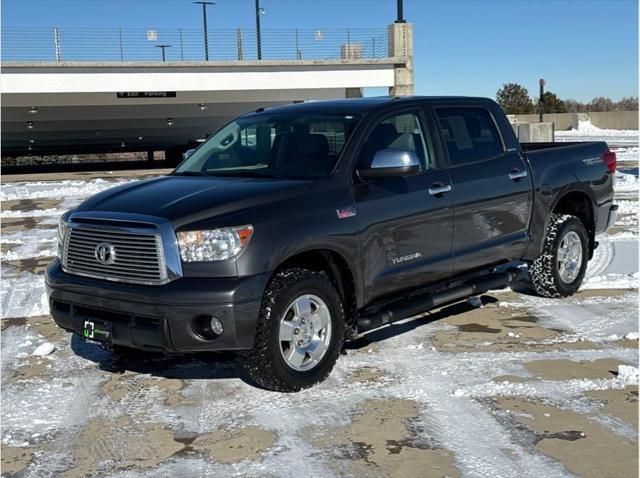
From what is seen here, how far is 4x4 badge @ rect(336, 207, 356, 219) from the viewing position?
5203 millimetres

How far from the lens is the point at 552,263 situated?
735 centimetres

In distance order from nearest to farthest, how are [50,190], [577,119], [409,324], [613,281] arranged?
[409,324] < [613,281] < [50,190] < [577,119]

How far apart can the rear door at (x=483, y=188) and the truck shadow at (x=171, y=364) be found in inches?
78.4

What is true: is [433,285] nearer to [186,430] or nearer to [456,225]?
[456,225]

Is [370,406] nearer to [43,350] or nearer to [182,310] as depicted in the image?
[182,310]

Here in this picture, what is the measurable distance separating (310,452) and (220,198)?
1.68m

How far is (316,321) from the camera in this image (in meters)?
5.15

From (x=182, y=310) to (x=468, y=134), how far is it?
316 cm

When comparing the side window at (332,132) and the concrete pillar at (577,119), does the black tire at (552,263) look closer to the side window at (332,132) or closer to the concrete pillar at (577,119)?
the side window at (332,132)

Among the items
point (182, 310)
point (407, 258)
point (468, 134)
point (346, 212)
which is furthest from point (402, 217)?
point (182, 310)

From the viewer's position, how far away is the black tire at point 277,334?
479cm

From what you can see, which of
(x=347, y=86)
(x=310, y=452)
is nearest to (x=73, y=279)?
(x=310, y=452)

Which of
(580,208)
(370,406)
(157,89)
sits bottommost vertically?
(370,406)

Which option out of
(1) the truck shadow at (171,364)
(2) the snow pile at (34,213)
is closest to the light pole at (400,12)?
(2) the snow pile at (34,213)
